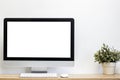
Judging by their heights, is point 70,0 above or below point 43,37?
above

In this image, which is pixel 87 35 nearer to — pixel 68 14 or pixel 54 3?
pixel 68 14

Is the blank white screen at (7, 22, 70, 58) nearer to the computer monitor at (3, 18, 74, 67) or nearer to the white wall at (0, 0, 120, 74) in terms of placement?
the computer monitor at (3, 18, 74, 67)

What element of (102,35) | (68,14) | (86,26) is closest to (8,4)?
(68,14)

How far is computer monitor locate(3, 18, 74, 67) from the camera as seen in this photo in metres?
2.10

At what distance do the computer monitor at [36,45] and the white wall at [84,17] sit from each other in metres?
0.24

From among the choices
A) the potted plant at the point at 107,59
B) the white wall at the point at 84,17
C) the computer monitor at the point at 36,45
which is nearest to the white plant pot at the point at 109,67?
the potted plant at the point at 107,59

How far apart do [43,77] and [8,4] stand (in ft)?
2.82

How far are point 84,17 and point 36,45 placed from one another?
1.93ft

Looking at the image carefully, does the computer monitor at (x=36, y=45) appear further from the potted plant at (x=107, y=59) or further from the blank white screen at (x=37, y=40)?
the potted plant at (x=107, y=59)

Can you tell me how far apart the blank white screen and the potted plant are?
0.31m

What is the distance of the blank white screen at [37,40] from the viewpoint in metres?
2.11

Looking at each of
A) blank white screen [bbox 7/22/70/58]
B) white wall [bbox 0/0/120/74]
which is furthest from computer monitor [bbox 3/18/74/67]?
white wall [bbox 0/0/120/74]

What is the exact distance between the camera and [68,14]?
234 cm

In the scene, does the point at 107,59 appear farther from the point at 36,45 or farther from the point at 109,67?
the point at 36,45
